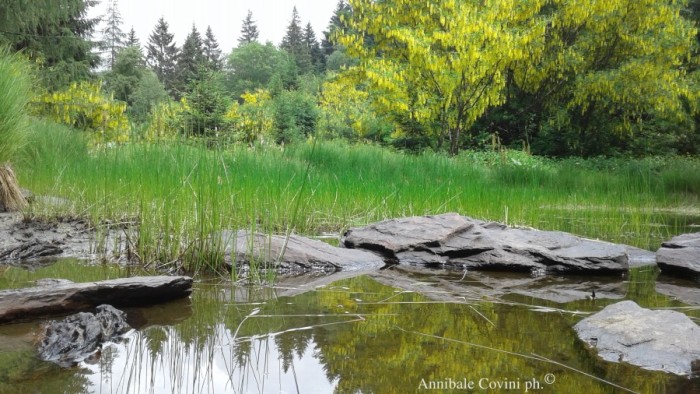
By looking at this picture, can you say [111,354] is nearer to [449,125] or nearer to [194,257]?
[194,257]

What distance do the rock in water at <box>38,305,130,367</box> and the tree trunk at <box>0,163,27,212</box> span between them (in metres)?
3.29

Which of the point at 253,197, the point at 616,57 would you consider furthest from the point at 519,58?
the point at 253,197

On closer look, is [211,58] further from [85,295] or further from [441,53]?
[441,53]

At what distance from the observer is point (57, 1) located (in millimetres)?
8320

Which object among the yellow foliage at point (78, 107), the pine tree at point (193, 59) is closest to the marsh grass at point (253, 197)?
the pine tree at point (193, 59)

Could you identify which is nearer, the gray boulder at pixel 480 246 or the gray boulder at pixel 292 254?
the gray boulder at pixel 292 254

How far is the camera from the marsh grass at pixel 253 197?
328 centimetres

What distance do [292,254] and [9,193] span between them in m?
2.91

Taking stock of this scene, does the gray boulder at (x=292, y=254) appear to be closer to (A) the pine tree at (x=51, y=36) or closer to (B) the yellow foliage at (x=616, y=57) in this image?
(A) the pine tree at (x=51, y=36)

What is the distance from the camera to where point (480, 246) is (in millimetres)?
3861

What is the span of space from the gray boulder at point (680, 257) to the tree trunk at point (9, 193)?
512 centimetres

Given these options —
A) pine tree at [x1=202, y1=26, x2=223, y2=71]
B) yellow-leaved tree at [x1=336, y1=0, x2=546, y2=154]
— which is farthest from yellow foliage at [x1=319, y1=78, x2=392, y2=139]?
pine tree at [x1=202, y1=26, x2=223, y2=71]

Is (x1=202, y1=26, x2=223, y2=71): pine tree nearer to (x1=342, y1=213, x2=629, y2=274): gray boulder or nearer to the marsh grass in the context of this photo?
the marsh grass

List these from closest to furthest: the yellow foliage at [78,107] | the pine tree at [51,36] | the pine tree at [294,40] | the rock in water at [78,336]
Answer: the rock in water at [78,336] → the pine tree at [51,36] → the yellow foliage at [78,107] → the pine tree at [294,40]
